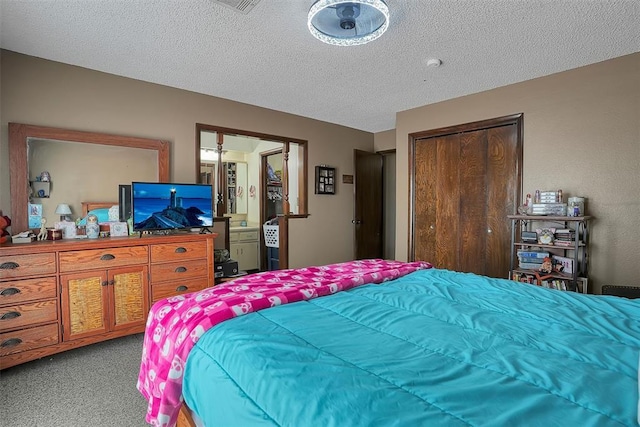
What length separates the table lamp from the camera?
2.78m

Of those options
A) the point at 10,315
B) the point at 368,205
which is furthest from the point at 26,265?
the point at 368,205

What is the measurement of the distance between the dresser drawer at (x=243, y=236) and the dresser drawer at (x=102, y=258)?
2.25 m

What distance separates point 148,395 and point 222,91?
10.1ft

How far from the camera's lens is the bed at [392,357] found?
723 mm

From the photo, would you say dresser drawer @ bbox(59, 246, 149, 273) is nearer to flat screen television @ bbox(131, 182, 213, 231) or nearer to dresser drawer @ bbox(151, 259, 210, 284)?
dresser drawer @ bbox(151, 259, 210, 284)

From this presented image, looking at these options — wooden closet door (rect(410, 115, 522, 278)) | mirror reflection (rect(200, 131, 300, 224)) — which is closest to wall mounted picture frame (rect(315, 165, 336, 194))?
mirror reflection (rect(200, 131, 300, 224))

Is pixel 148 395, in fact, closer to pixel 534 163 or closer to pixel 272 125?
pixel 272 125

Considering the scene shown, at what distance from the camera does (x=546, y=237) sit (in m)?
2.91

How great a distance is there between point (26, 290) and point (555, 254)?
446 cm

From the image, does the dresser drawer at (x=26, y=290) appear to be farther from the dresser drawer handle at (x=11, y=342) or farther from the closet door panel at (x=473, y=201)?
the closet door panel at (x=473, y=201)

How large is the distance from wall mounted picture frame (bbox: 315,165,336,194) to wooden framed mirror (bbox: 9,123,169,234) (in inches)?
84.9

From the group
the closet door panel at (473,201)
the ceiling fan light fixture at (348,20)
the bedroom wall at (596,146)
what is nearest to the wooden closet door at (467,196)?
the closet door panel at (473,201)

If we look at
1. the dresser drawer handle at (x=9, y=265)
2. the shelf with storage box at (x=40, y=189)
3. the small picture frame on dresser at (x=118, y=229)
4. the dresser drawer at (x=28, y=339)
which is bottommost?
the dresser drawer at (x=28, y=339)

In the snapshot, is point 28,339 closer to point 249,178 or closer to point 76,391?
point 76,391
